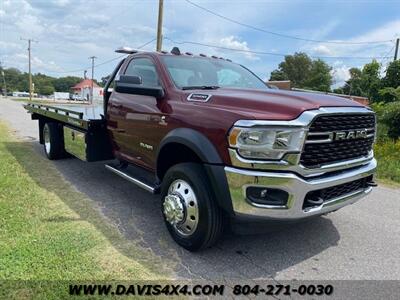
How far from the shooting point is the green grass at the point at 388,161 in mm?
7617

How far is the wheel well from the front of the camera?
12.7ft

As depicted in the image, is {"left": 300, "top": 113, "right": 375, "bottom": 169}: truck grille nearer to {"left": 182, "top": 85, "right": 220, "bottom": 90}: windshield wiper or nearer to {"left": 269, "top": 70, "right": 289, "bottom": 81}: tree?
{"left": 182, "top": 85, "right": 220, "bottom": 90}: windshield wiper

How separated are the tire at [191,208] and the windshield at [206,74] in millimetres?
1132

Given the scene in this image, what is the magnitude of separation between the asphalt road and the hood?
1136 millimetres

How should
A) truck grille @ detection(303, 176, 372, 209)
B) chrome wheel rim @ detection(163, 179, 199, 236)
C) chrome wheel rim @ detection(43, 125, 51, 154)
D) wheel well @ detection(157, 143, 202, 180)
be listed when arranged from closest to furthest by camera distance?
truck grille @ detection(303, 176, 372, 209), chrome wheel rim @ detection(163, 179, 199, 236), wheel well @ detection(157, 143, 202, 180), chrome wheel rim @ detection(43, 125, 51, 154)

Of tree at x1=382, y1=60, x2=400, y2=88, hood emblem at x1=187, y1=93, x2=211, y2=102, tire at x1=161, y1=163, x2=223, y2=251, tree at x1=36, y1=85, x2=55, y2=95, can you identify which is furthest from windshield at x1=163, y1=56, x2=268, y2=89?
tree at x1=36, y1=85, x2=55, y2=95

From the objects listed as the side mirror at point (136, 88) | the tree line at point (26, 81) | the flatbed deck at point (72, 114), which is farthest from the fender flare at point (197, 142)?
the tree line at point (26, 81)

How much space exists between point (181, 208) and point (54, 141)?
16.0 feet

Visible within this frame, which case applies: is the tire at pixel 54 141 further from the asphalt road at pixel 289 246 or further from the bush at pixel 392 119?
the bush at pixel 392 119

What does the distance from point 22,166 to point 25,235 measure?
11.8 feet

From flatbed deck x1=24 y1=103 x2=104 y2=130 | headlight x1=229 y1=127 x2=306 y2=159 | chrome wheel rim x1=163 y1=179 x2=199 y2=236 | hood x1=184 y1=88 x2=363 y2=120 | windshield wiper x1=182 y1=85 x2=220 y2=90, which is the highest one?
windshield wiper x1=182 y1=85 x2=220 y2=90

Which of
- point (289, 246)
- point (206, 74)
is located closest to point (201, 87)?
point (206, 74)

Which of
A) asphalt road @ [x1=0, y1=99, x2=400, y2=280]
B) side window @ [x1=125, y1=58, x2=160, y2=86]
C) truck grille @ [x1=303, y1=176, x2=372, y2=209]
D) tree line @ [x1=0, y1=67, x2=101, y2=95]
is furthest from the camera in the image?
tree line @ [x1=0, y1=67, x2=101, y2=95]

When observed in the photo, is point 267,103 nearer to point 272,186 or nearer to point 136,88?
point 272,186
